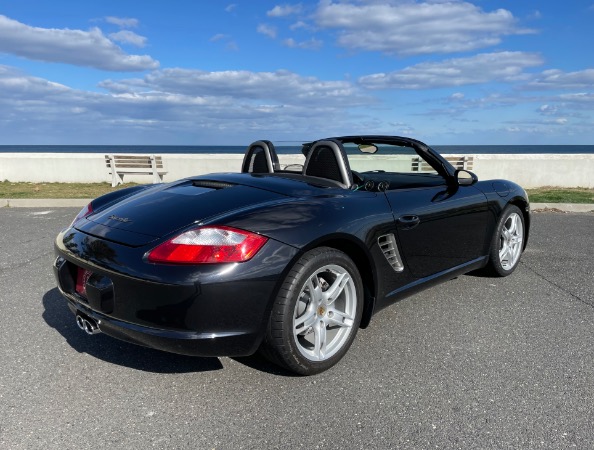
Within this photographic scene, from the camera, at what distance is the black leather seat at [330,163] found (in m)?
3.21

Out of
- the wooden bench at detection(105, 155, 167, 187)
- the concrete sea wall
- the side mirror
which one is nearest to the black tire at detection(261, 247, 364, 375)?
the side mirror

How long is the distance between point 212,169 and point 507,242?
32.0 ft

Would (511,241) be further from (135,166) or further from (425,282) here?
(135,166)

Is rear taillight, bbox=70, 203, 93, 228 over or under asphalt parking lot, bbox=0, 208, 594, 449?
over

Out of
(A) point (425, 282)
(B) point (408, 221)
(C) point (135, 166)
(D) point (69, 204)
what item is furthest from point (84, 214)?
(C) point (135, 166)

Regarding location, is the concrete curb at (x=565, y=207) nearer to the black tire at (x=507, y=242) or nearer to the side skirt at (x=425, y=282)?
the black tire at (x=507, y=242)

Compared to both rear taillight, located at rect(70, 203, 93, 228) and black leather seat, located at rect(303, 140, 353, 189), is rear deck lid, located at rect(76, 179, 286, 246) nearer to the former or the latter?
rear taillight, located at rect(70, 203, 93, 228)

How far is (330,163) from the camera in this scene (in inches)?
129

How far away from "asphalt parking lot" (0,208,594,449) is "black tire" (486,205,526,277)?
542 mm

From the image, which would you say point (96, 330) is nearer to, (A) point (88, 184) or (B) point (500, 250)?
(B) point (500, 250)

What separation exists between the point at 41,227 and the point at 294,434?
237 inches

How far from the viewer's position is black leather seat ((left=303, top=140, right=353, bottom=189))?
3.21m

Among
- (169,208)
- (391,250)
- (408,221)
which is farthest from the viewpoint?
(408,221)

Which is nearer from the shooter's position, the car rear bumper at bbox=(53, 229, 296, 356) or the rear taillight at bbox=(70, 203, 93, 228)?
the car rear bumper at bbox=(53, 229, 296, 356)
